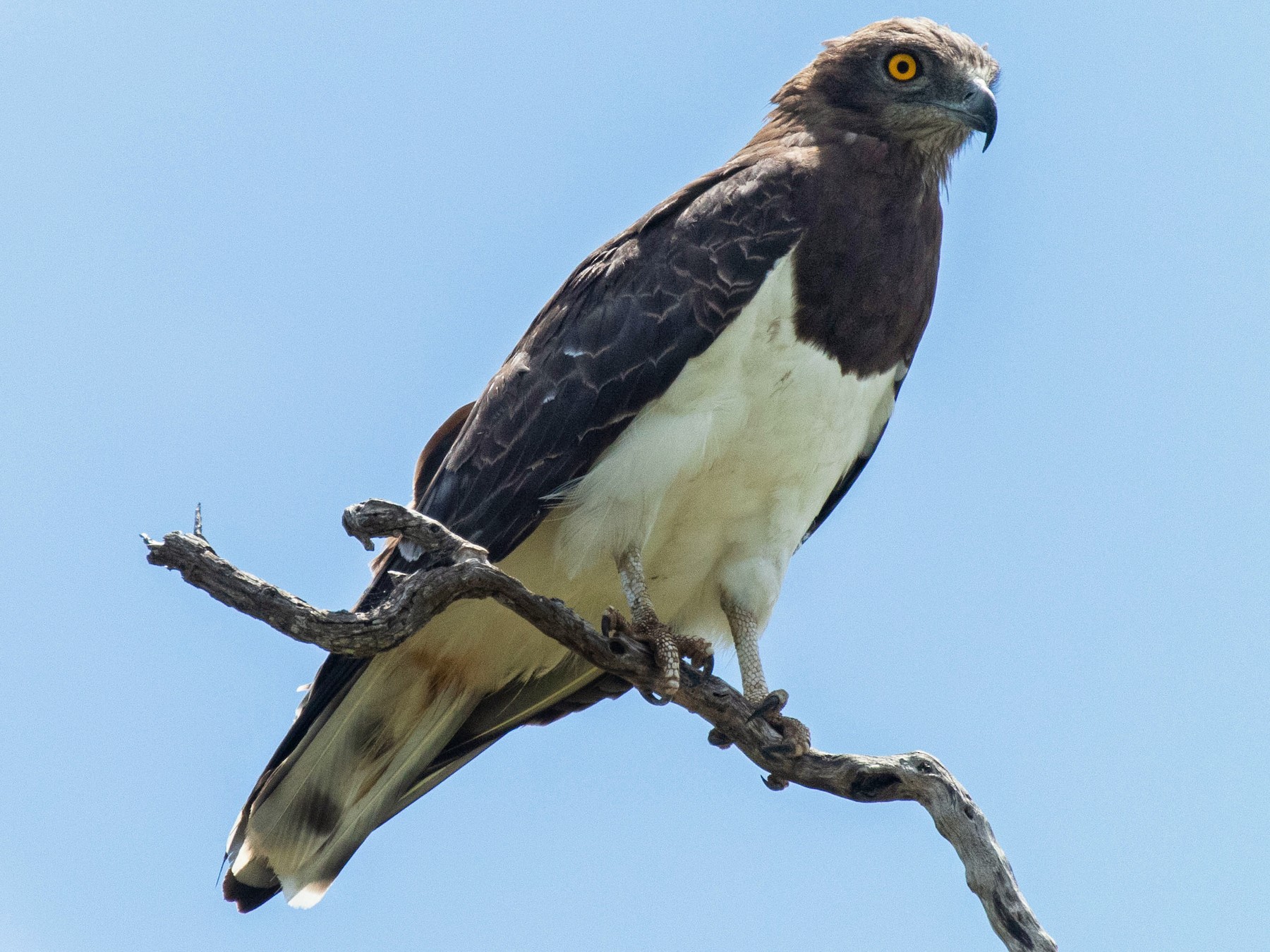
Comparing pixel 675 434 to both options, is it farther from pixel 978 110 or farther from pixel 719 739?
pixel 978 110

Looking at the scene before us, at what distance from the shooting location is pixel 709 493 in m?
6.73

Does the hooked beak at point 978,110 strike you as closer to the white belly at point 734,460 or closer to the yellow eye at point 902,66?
the yellow eye at point 902,66

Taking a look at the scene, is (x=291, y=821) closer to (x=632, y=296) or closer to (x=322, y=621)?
(x=322, y=621)

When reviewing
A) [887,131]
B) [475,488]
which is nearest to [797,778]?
[475,488]

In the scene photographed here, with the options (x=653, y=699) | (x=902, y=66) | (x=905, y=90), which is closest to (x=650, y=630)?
(x=653, y=699)

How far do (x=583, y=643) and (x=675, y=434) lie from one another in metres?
1.01

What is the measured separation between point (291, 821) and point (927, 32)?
476 centimetres

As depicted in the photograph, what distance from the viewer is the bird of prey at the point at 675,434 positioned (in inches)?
258

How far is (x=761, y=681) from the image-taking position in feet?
23.0

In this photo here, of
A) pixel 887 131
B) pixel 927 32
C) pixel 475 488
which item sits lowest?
pixel 475 488

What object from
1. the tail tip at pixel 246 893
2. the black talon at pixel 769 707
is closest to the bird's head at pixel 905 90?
the black talon at pixel 769 707

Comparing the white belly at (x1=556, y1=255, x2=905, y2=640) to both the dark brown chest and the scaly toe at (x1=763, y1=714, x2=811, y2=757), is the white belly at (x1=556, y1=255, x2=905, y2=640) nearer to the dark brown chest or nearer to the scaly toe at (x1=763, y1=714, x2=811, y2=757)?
the dark brown chest

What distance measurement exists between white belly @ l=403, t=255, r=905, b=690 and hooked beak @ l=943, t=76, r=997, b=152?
1204 mm

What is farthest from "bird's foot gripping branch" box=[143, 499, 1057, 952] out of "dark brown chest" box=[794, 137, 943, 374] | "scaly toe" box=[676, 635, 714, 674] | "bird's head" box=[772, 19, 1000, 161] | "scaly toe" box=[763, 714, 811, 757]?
"bird's head" box=[772, 19, 1000, 161]
